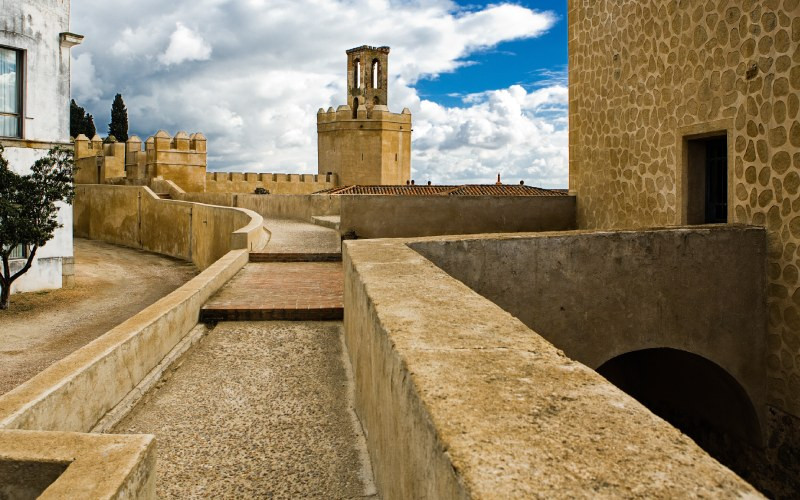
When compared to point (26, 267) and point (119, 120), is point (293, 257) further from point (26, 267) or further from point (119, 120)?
point (119, 120)

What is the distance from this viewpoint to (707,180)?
8008 mm

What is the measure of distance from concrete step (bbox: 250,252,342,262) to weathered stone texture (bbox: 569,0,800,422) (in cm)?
456

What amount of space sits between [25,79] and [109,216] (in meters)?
14.5

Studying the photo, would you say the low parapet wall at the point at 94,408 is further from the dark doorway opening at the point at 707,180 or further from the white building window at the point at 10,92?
the white building window at the point at 10,92

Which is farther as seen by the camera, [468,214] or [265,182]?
[265,182]

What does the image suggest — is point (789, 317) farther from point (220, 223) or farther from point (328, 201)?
point (328, 201)

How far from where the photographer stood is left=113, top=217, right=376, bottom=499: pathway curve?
3555mm

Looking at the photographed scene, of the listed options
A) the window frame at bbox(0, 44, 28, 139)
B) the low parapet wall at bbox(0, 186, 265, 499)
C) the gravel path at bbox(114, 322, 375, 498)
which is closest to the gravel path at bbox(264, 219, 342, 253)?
the low parapet wall at bbox(0, 186, 265, 499)

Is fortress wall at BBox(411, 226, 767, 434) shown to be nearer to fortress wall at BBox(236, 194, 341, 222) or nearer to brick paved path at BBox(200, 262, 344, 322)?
brick paved path at BBox(200, 262, 344, 322)

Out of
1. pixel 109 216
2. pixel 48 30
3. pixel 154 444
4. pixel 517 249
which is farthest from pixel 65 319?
pixel 109 216

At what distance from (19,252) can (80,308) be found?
2.19m

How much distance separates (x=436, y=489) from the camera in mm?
1588

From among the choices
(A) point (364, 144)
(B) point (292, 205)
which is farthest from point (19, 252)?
(A) point (364, 144)

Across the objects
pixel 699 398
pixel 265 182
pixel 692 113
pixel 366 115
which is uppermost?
pixel 366 115
